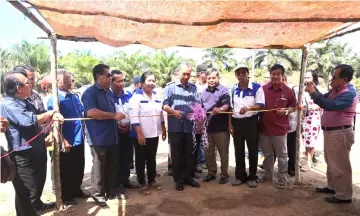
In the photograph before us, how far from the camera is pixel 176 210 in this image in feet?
14.1

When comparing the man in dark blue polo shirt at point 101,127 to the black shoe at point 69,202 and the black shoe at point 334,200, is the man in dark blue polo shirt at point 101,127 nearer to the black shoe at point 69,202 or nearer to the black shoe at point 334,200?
the black shoe at point 69,202

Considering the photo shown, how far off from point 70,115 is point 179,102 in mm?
1723

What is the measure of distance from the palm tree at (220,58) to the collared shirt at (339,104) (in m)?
32.7

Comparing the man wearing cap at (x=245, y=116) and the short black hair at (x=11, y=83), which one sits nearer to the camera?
the short black hair at (x=11, y=83)

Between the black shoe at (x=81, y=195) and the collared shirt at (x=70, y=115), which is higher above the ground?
the collared shirt at (x=70, y=115)

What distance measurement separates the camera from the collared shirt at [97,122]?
166 inches

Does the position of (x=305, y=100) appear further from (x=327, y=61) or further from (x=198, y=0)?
(x=327, y=61)

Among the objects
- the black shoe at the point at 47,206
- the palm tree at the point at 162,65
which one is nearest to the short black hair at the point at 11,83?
the black shoe at the point at 47,206

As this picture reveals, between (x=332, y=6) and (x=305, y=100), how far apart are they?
3.51 metres

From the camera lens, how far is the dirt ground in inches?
166

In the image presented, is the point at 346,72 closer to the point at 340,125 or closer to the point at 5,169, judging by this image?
the point at 340,125

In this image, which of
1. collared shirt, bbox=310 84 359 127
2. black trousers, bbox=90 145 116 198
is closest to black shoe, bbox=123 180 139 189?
black trousers, bbox=90 145 116 198

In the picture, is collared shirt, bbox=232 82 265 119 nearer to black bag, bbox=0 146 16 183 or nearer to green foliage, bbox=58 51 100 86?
black bag, bbox=0 146 16 183

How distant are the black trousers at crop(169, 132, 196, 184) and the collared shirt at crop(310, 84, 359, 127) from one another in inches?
83.2
